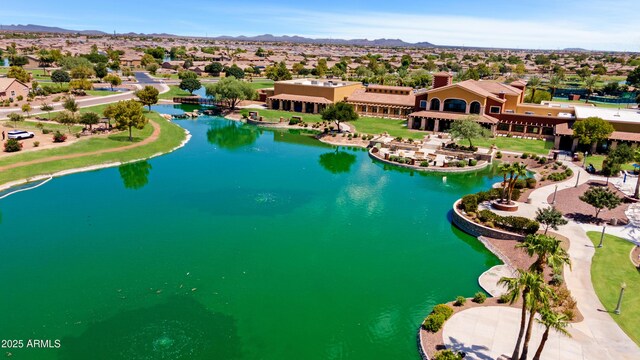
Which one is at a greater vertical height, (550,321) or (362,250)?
(550,321)

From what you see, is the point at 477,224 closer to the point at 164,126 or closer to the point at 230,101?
the point at 164,126

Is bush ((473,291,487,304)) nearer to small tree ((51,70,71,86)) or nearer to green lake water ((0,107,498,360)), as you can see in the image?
green lake water ((0,107,498,360))

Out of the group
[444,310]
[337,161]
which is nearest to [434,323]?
[444,310]

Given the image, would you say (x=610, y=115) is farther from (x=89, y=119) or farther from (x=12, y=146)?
(x=12, y=146)

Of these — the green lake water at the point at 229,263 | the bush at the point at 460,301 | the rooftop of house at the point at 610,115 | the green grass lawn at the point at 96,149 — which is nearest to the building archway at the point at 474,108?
the rooftop of house at the point at 610,115

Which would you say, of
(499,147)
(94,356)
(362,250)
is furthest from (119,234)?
(499,147)

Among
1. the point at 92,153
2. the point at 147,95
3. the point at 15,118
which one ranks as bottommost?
the point at 92,153

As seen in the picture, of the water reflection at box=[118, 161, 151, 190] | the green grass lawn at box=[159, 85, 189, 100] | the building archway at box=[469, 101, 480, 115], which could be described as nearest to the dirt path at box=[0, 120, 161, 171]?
the water reflection at box=[118, 161, 151, 190]
